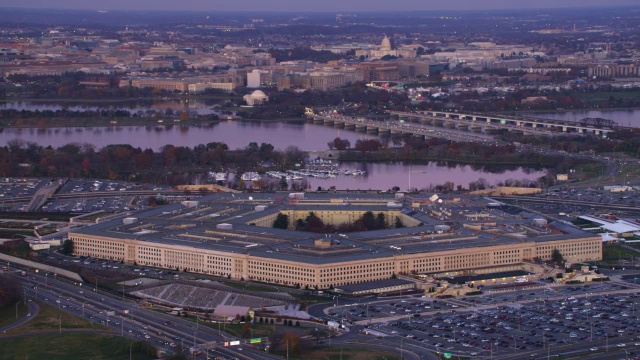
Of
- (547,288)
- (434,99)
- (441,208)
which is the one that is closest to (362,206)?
(441,208)

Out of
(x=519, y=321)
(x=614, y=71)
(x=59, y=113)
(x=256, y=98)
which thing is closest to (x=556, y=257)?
(x=519, y=321)

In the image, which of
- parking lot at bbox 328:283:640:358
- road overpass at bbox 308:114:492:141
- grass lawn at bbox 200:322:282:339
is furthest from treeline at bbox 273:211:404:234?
road overpass at bbox 308:114:492:141

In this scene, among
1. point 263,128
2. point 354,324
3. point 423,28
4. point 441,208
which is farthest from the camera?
point 423,28

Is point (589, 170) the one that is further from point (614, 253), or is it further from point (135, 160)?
point (614, 253)

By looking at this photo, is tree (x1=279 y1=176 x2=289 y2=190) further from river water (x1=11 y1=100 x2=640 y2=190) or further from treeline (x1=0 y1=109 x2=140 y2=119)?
treeline (x1=0 y1=109 x2=140 y2=119)

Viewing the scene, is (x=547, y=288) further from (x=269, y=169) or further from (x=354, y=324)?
(x=269, y=169)

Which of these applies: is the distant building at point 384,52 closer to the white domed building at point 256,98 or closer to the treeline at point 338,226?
the white domed building at point 256,98

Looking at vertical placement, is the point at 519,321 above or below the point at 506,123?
above
